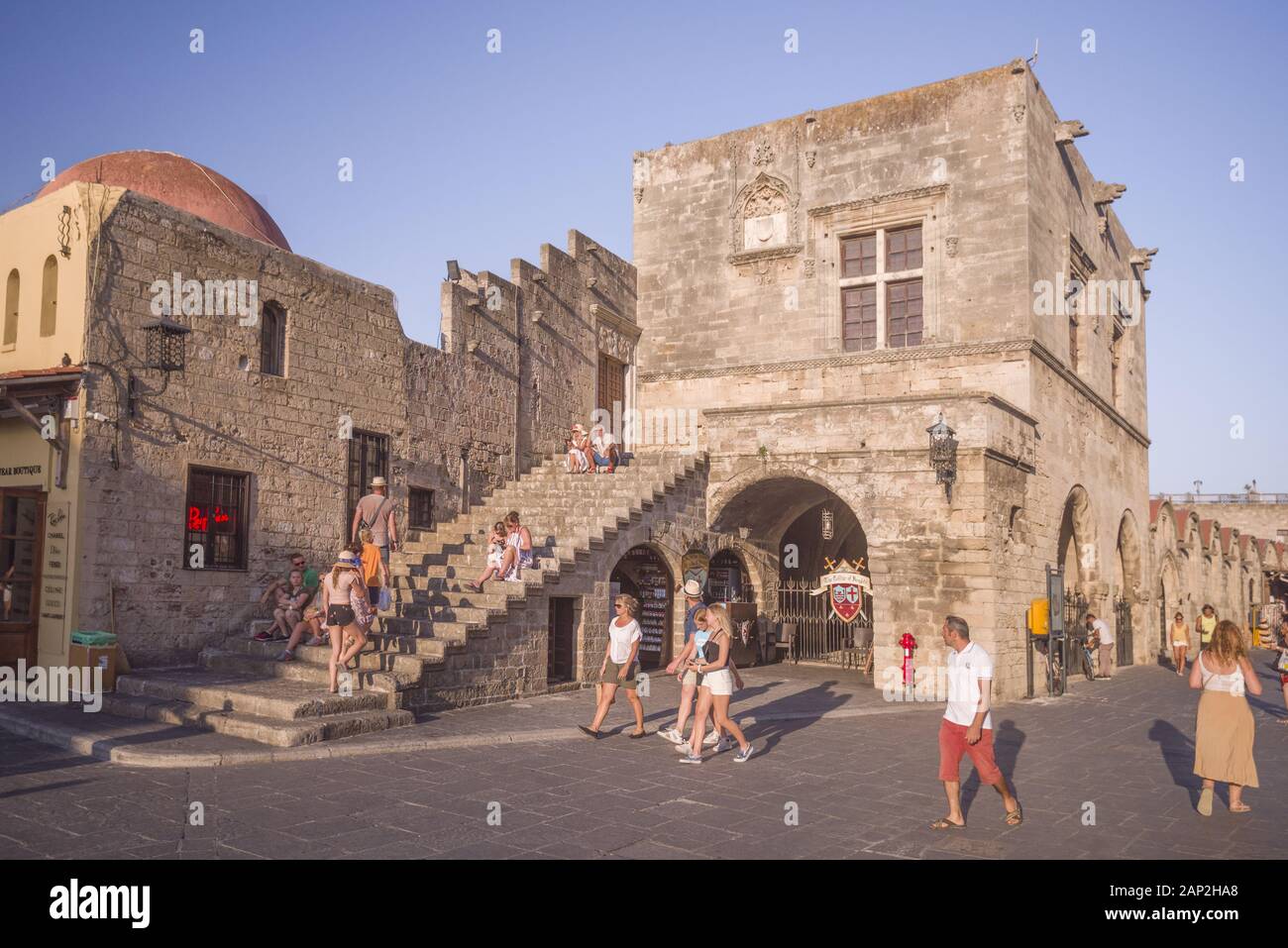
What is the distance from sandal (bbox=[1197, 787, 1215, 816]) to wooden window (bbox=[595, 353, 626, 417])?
1581 cm

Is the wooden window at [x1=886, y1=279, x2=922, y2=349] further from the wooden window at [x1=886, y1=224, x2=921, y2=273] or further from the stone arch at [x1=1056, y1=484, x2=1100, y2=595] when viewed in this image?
the stone arch at [x1=1056, y1=484, x2=1100, y2=595]

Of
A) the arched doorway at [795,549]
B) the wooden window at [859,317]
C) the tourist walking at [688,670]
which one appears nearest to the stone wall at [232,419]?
the arched doorway at [795,549]

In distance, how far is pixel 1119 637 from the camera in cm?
2542

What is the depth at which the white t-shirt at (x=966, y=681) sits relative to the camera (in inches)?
284

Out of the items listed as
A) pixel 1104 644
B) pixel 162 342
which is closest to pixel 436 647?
pixel 162 342

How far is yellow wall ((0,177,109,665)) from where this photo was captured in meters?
12.1

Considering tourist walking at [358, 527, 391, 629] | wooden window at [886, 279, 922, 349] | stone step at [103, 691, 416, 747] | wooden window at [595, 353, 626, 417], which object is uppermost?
wooden window at [886, 279, 922, 349]

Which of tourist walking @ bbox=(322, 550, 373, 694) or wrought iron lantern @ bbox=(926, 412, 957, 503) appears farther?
wrought iron lantern @ bbox=(926, 412, 957, 503)

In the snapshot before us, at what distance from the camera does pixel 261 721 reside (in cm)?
1005

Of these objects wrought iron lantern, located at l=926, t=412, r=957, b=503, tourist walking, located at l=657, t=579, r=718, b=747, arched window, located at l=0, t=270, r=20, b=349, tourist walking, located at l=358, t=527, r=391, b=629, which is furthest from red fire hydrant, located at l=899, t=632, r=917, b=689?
arched window, located at l=0, t=270, r=20, b=349

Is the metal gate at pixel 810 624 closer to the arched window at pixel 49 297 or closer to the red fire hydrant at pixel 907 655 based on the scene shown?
the red fire hydrant at pixel 907 655
